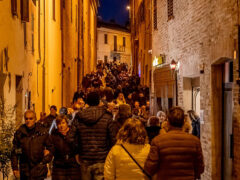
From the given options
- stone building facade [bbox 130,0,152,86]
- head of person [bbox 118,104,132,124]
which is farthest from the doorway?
stone building facade [bbox 130,0,152,86]

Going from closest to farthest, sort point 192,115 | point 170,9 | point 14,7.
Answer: point 14,7 < point 192,115 < point 170,9

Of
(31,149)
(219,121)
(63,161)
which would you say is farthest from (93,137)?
(219,121)

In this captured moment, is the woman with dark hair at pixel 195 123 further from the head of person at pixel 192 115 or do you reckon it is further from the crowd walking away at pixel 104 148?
the crowd walking away at pixel 104 148

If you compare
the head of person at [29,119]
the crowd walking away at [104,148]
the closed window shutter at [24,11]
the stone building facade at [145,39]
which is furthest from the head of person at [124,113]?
the stone building facade at [145,39]

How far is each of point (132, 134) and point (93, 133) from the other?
5.34ft

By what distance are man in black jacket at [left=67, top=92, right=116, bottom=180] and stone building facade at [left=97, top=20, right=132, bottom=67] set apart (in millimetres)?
53216

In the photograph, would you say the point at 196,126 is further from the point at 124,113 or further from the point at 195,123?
the point at 124,113

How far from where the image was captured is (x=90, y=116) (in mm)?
6191

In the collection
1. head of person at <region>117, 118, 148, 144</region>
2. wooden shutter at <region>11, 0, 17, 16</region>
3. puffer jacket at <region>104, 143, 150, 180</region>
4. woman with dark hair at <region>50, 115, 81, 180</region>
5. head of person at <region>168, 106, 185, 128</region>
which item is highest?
wooden shutter at <region>11, 0, 17, 16</region>

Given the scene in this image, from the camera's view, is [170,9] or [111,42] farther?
[111,42]

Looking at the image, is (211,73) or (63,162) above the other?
(211,73)

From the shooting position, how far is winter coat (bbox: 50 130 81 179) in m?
6.63

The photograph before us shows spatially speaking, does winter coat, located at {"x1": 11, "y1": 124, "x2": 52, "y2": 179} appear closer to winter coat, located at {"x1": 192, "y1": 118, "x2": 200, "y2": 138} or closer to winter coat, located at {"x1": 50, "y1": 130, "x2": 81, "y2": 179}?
winter coat, located at {"x1": 50, "y1": 130, "x2": 81, "y2": 179}

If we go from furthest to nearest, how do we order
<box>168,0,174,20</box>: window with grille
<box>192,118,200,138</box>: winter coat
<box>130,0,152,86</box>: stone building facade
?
<box>130,0,152,86</box>: stone building facade → <box>168,0,174,20</box>: window with grille → <box>192,118,200,138</box>: winter coat
